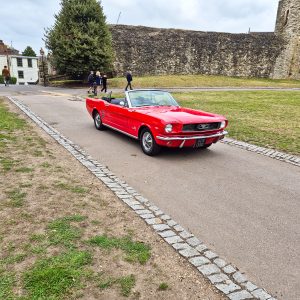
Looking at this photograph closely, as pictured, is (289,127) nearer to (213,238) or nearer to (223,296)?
(213,238)

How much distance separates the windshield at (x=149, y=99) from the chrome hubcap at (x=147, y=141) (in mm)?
1034

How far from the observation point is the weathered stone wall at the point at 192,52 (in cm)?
3522

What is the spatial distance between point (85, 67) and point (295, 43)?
89.1 ft

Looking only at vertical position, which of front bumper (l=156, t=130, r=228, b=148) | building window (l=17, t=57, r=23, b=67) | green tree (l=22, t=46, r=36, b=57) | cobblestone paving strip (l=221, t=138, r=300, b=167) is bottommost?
cobblestone paving strip (l=221, t=138, r=300, b=167)

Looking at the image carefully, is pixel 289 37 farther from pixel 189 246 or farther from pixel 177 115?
pixel 189 246

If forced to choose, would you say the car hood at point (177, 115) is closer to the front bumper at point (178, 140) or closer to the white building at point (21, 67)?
the front bumper at point (178, 140)

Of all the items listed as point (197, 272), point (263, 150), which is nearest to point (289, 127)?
point (263, 150)

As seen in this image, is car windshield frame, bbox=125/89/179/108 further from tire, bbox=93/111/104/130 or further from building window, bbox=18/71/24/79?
building window, bbox=18/71/24/79

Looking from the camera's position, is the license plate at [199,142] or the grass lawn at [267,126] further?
the grass lawn at [267,126]

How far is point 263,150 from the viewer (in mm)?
7410

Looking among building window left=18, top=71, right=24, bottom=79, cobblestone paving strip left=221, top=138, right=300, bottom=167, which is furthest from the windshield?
building window left=18, top=71, right=24, bottom=79

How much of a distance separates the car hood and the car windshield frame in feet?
0.98

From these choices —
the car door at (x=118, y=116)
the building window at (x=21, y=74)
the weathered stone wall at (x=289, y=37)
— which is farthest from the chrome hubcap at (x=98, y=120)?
the building window at (x=21, y=74)

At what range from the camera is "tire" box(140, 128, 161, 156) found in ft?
21.6
